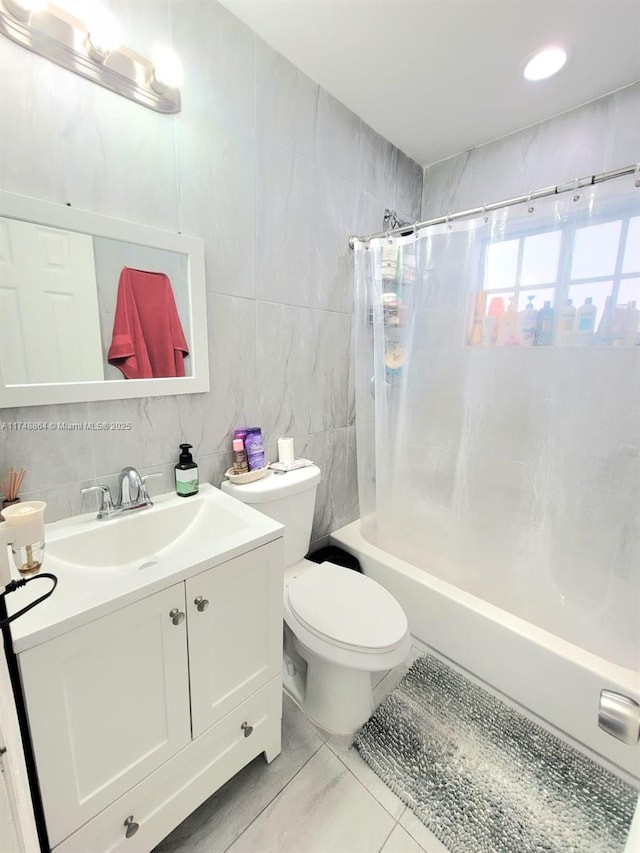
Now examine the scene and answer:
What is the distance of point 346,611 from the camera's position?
4.22ft

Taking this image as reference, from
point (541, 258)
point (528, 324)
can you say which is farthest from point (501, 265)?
point (528, 324)

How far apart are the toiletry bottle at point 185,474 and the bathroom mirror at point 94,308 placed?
0.21m

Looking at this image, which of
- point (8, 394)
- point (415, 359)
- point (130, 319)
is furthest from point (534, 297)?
point (8, 394)

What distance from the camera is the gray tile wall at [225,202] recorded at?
0.99m

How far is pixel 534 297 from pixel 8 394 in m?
1.65

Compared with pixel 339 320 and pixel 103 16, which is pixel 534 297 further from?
pixel 103 16

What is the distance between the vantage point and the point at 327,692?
134 centimetres

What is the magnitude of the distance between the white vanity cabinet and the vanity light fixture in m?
1.34

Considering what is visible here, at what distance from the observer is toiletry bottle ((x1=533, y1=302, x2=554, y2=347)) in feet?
4.29

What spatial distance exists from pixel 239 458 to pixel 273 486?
174 millimetres

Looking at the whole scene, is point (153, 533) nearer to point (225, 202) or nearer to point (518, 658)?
point (225, 202)

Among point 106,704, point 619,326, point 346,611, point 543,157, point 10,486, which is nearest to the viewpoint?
point 106,704

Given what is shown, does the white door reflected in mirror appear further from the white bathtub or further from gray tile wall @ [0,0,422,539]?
the white bathtub

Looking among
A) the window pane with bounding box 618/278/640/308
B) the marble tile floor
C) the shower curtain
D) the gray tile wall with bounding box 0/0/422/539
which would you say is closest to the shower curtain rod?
the shower curtain
